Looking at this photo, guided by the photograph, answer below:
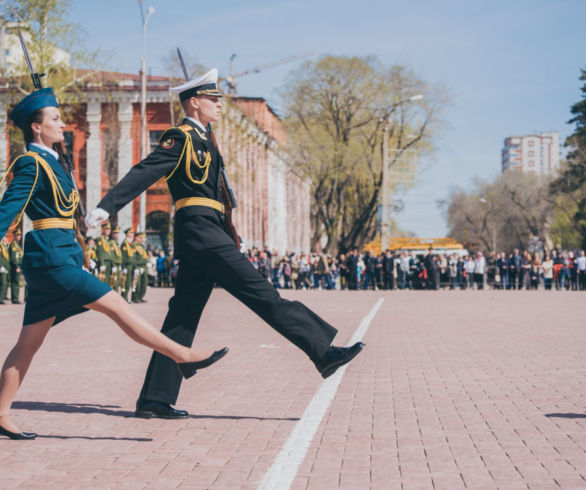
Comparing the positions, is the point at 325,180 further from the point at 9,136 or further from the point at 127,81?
the point at 9,136

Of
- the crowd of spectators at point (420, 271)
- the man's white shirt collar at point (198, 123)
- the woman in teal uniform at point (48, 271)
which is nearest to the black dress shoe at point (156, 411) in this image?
the woman in teal uniform at point (48, 271)

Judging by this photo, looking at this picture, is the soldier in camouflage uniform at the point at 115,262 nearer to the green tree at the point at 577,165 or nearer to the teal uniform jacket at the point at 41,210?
the teal uniform jacket at the point at 41,210

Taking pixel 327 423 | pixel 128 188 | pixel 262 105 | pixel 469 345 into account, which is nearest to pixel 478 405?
pixel 327 423

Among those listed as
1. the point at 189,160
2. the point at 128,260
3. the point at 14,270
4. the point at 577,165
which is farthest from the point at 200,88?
the point at 577,165

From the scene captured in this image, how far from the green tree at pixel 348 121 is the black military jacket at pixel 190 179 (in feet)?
160

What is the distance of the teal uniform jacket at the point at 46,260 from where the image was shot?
18.6ft

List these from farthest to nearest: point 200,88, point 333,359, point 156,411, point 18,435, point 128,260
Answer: point 128,260 → point 156,411 → point 200,88 → point 333,359 → point 18,435

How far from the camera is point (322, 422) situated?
6438 mm

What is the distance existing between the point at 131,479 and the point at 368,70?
51374 mm

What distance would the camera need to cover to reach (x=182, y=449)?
5562mm

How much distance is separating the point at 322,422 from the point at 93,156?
4680 centimetres

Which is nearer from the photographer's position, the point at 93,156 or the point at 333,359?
the point at 333,359

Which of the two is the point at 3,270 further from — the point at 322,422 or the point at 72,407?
the point at 322,422

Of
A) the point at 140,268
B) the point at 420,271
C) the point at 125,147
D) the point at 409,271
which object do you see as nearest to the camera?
the point at 140,268
